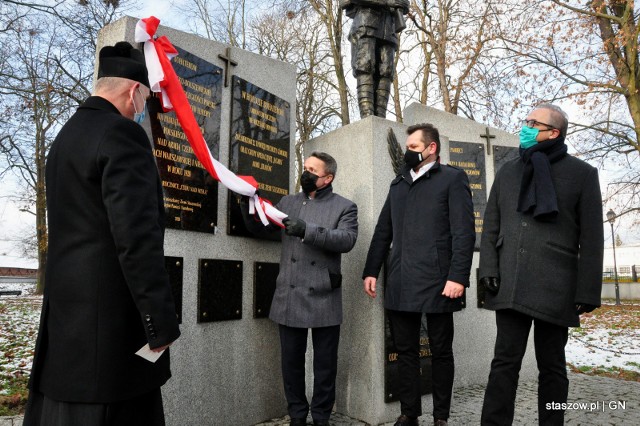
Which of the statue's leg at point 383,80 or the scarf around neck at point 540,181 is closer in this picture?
the scarf around neck at point 540,181

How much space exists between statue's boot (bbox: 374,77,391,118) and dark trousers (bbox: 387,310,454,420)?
7.74 feet

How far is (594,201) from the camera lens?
9.69 feet

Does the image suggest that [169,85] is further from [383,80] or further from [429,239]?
[383,80]

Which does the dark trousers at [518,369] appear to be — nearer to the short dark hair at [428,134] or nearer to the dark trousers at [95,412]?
the short dark hair at [428,134]

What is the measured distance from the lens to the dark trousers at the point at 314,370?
11.8ft

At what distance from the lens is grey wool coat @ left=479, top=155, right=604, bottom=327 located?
288 centimetres

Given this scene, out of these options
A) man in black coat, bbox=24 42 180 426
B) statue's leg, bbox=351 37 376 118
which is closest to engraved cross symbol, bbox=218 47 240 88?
statue's leg, bbox=351 37 376 118

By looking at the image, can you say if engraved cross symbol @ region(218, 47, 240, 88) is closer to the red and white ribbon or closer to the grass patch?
the red and white ribbon

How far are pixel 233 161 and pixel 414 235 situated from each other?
1.49 metres

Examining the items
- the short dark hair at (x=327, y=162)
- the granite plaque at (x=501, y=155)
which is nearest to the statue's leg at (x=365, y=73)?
the short dark hair at (x=327, y=162)

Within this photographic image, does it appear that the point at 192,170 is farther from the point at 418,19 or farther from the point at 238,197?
the point at 418,19

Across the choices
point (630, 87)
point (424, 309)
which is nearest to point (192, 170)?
point (424, 309)

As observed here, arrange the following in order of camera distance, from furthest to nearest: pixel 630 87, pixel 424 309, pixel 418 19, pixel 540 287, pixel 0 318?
1. pixel 418 19
2. pixel 630 87
3. pixel 0 318
4. pixel 424 309
5. pixel 540 287

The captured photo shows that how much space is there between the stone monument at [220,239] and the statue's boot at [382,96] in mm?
1179
